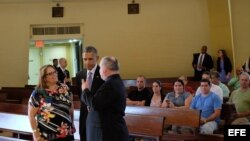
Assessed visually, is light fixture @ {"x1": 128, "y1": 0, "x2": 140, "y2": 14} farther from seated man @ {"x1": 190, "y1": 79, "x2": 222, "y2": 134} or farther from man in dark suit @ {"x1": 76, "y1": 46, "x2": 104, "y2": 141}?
man in dark suit @ {"x1": 76, "y1": 46, "x2": 104, "y2": 141}

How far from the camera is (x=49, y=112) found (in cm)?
322

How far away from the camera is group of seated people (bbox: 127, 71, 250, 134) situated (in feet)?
15.9

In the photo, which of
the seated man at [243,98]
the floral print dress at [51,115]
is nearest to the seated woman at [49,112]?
the floral print dress at [51,115]

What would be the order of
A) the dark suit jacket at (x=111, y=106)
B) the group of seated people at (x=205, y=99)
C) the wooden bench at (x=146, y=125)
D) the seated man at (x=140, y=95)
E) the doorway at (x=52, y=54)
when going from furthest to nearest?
the doorway at (x=52, y=54), the seated man at (x=140, y=95), the group of seated people at (x=205, y=99), the wooden bench at (x=146, y=125), the dark suit jacket at (x=111, y=106)

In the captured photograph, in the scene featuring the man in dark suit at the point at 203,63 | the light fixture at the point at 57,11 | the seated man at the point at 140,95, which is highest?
the light fixture at the point at 57,11

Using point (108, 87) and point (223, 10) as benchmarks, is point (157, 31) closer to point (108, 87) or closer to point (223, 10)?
point (223, 10)

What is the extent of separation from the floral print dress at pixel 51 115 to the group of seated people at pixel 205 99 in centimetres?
196

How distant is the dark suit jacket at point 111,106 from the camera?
292cm

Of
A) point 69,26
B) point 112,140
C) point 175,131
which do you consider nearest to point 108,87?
point 112,140

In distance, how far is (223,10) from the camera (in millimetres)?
10273

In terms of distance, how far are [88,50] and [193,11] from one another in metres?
8.14

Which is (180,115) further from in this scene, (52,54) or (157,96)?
(52,54)

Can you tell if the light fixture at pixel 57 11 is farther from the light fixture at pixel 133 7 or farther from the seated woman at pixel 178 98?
the seated woman at pixel 178 98

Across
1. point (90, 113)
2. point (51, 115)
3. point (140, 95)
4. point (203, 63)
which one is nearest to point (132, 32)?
point (203, 63)
